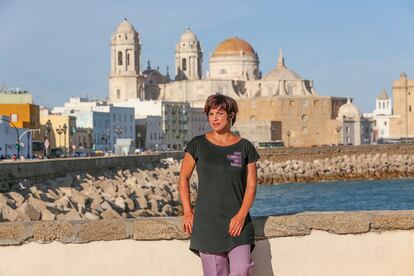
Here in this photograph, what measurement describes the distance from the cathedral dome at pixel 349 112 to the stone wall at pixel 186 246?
95038mm

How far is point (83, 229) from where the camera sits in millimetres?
6609

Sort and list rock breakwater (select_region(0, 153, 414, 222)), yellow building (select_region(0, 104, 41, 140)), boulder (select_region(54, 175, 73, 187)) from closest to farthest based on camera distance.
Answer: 1. rock breakwater (select_region(0, 153, 414, 222))
2. boulder (select_region(54, 175, 73, 187))
3. yellow building (select_region(0, 104, 41, 140))

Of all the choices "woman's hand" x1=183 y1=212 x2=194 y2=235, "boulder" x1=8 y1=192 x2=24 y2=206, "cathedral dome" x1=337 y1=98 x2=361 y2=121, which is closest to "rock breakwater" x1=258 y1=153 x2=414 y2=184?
"cathedral dome" x1=337 y1=98 x2=361 y2=121

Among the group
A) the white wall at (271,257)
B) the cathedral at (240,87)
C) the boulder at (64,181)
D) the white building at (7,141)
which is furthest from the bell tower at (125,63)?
the white wall at (271,257)

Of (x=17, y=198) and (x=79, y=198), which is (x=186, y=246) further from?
(x=79, y=198)

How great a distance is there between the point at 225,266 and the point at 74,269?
3.51 feet

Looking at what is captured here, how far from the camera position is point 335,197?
42062 mm

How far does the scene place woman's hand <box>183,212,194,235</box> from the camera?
20.4 feet

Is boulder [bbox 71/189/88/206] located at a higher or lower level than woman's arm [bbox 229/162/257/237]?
lower

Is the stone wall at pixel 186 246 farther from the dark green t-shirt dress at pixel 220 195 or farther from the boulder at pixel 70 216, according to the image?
the boulder at pixel 70 216

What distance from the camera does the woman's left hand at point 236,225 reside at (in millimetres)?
6035

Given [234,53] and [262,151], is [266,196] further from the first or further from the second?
[234,53]

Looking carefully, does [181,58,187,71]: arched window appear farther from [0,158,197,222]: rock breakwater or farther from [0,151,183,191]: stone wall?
[0,158,197,222]: rock breakwater

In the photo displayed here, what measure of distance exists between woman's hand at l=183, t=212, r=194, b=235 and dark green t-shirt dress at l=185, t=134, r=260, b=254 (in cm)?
8
